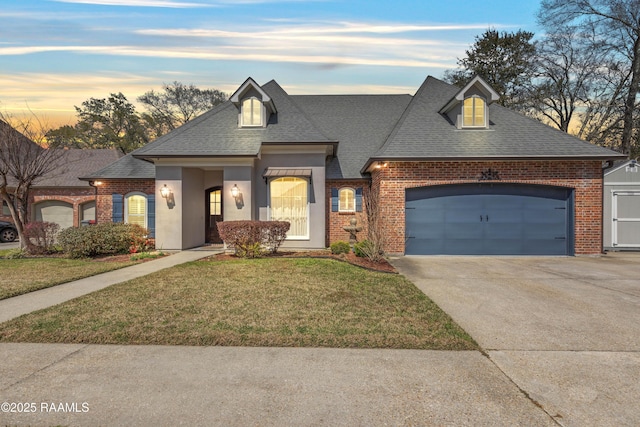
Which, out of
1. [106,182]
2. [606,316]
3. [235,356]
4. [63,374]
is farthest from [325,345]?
[106,182]

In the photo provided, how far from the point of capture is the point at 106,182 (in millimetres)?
15016

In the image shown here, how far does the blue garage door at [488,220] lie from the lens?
12461 mm

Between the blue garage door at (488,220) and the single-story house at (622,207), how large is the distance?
2.84 metres

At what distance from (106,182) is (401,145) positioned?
12348mm

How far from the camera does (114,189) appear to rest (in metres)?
15.0

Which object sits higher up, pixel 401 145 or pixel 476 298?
pixel 401 145

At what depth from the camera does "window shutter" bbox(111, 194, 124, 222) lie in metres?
14.9

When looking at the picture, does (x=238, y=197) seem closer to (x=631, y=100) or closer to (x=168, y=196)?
(x=168, y=196)

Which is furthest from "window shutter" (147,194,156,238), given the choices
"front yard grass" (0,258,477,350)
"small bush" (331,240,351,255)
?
"small bush" (331,240,351,255)

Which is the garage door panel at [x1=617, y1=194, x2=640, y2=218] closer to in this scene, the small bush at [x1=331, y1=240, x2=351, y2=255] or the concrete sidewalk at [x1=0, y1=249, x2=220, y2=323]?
the small bush at [x1=331, y1=240, x2=351, y2=255]

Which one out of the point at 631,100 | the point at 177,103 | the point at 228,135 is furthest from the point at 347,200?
the point at 177,103

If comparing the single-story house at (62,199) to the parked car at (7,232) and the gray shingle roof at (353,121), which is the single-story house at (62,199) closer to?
the parked car at (7,232)

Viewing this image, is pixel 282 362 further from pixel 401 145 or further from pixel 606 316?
pixel 401 145

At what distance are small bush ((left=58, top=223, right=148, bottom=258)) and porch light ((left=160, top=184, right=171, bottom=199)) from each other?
5.34 feet
